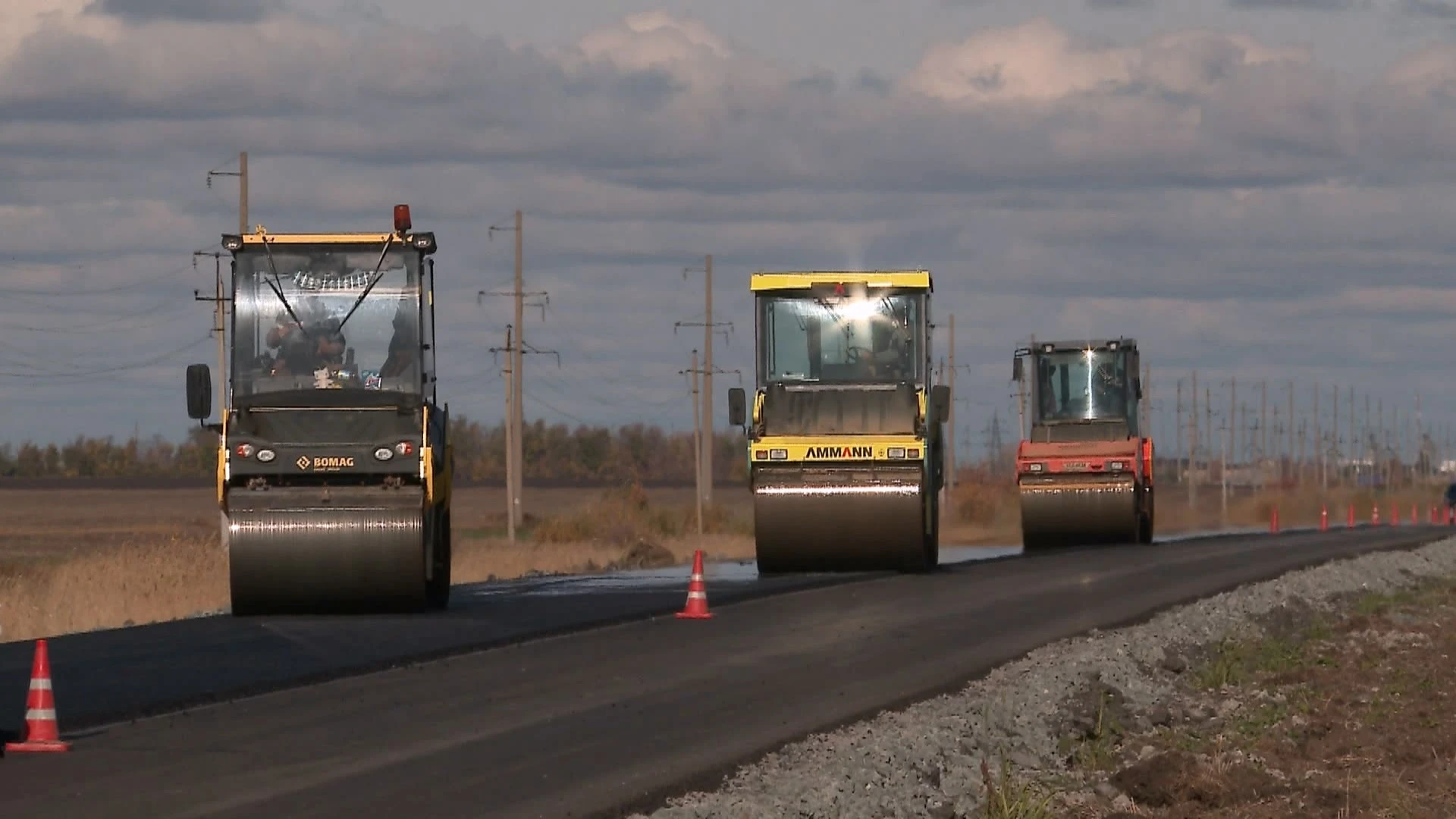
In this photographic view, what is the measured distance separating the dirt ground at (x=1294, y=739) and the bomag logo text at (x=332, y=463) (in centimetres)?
805

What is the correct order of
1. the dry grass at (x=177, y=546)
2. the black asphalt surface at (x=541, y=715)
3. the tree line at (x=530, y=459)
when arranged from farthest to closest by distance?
the tree line at (x=530, y=459)
the dry grass at (x=177, y=546)
the black asphalt surface at (x=541, y=715)

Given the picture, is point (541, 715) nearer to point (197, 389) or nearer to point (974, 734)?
point (974, 734)

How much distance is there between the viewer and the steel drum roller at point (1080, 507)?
1556 inches

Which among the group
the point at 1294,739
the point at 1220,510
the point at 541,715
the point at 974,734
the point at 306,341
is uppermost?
the point at 306,341

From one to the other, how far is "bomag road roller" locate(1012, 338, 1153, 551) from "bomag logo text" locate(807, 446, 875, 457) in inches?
455

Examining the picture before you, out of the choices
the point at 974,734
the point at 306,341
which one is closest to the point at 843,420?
the point at 306,341

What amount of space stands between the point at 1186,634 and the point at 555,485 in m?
107

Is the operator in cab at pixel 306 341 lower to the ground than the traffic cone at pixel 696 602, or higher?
higher

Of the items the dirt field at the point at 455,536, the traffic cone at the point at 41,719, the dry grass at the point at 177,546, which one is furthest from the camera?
the dirt field at the point at 455,536

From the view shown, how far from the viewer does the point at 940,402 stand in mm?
28609

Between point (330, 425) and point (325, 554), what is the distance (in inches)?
54.3

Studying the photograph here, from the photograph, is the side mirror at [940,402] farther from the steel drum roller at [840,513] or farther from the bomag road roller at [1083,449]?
the bomag road roller at [1083,449]

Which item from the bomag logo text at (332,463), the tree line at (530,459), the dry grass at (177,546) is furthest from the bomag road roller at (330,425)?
the tree line at (530,459)

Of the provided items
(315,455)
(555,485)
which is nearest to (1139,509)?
(315,455)
